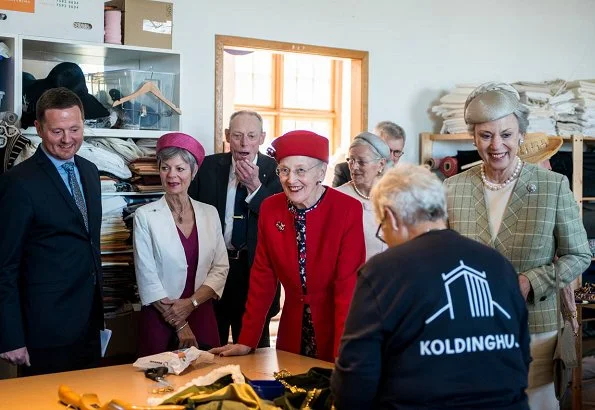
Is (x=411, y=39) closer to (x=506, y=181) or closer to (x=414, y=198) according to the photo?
(x=506, y=181)

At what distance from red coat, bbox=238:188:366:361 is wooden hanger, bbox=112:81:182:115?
1.51 m

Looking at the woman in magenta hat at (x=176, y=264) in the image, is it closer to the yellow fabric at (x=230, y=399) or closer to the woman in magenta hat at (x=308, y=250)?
the woman in magenta hat at (x=308, y=250)

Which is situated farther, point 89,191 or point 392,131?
point 392,131

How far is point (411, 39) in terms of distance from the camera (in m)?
5.86

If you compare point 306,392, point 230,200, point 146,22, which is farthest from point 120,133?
point 306,392

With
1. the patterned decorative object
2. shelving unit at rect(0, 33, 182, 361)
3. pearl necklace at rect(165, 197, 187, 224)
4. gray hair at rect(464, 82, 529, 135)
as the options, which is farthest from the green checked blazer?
shelving unit at rect(0, 33, 182, 361)

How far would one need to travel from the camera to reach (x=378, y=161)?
13.1 feet

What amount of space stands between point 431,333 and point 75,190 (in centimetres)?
195

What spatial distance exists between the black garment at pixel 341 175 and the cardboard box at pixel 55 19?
1.59m

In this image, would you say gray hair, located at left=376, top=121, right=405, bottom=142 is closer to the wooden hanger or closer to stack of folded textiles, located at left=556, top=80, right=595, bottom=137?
the wooden hanger

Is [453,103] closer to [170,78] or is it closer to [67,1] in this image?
[170,78]

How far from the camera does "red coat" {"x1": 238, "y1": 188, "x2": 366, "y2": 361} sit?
10.0ft

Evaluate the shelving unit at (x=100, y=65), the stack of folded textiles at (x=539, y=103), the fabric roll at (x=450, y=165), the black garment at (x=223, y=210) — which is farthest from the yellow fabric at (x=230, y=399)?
the stack of folded textiles at (x=539, y=103)

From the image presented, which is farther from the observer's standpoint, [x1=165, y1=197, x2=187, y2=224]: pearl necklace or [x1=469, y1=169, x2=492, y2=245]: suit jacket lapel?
[x1=165, y1=197, x2=187, y2=224]: pearl necklace
